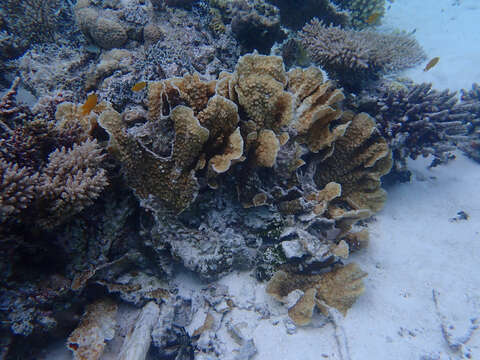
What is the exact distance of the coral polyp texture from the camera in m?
2.62

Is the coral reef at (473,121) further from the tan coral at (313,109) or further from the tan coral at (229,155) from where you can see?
the tan coral at (229,155)

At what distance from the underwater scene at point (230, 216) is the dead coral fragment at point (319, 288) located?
0.05ft

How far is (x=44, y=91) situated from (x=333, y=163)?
478cm

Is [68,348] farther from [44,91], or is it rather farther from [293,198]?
[44,91]

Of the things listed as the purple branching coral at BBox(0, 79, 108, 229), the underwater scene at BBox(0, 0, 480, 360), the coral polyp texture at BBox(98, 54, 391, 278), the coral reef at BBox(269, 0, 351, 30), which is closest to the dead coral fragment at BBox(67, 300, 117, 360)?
the underwater scene at BBox(0, 0, 480, 360)

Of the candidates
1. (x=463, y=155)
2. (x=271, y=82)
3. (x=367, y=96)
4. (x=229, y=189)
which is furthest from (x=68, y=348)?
(x=463, y=155)

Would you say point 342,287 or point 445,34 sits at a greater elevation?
point 445,34

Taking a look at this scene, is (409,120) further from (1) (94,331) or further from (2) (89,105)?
(1) (94,331)

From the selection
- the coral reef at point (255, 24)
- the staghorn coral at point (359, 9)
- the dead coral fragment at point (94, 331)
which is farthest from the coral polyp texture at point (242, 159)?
the staghorn coral at point (359, 9)

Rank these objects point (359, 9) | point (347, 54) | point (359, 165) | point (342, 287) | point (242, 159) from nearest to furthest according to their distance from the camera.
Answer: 1. point (242, 159)
2. point (342, 287)
3. point (359, 165)
4. point (347, 54)
5. point (359, 9)

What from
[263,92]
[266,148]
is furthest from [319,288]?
[263,92]

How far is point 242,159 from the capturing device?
2.71 metres

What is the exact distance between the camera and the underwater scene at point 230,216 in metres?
2.50

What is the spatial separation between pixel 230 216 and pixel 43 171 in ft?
6.33
